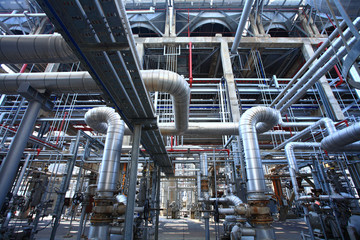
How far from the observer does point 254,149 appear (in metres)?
5.01

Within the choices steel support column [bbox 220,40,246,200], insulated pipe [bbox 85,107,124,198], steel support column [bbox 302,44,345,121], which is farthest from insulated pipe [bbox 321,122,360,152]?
insulated pipe [bbox 85,107,124,198]

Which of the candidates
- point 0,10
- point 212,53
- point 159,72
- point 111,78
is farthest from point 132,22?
point 111,78

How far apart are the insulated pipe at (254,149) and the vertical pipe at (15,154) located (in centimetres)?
591

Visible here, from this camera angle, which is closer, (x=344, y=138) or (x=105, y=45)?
(x=105, y=45)

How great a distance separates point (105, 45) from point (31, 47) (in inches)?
94.8

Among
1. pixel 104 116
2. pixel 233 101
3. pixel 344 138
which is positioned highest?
pixel 233 101

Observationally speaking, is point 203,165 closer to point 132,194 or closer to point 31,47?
point 132,194

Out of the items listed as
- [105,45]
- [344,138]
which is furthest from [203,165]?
[105,45]

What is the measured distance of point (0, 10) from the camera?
12.1 m

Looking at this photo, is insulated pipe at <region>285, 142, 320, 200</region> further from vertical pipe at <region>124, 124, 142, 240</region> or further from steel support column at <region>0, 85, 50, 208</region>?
steel support column at <region>0, 85, 50, 208</region>

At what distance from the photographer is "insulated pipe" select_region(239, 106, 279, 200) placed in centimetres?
472

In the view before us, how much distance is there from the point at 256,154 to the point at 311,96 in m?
11.2

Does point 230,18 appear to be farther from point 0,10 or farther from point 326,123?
point 0,10

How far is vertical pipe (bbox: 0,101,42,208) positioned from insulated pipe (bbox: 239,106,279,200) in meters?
5.91
